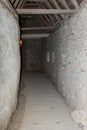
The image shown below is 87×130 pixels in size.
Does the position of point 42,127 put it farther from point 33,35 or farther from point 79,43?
point 33,35

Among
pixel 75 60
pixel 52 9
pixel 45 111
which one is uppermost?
pixel 52 9

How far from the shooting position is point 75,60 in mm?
4902

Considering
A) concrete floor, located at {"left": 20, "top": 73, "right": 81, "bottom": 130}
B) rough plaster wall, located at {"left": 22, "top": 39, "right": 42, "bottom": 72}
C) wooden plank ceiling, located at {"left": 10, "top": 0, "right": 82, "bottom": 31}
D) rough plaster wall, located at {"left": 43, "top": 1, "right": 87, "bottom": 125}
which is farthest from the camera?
rough plaster wall, located at {"left": 22, "top": 39, "right": 42, "bottom": 72}

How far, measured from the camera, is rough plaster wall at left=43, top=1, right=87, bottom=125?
429 cm

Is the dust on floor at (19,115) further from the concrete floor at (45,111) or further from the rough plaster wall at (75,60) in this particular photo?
the rough plaster wall at (75,60)

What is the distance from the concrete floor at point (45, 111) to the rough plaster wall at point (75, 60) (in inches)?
13.3

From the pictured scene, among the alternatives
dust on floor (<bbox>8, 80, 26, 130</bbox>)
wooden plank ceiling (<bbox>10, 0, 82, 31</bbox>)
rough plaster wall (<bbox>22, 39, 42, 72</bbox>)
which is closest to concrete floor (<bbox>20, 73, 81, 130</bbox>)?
dust on floor (<bbox>8, 80, 26, 130</bbox>)

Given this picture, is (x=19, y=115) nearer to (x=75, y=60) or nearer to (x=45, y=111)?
(x=45, y=111)

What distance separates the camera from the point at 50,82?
336 inches

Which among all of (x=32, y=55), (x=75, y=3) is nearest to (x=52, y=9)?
(x=75, y=3)

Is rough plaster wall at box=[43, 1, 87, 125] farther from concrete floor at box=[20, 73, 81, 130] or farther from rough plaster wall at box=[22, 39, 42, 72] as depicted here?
rough plaster wall at box=[22, 39, 42, 72]

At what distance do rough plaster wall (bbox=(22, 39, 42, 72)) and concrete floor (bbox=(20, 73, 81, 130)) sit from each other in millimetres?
4701

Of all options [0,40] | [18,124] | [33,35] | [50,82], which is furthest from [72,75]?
[33,35]

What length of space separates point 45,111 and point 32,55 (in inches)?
295
